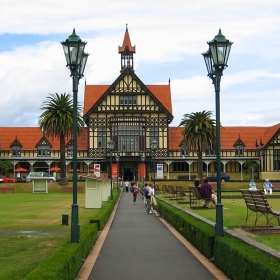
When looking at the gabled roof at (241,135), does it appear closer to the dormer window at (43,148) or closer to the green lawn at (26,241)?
the dormer window at (43,148)

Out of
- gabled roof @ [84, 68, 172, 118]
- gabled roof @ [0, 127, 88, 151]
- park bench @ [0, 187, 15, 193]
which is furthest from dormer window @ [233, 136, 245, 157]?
park bench @ [0, 187, 15, 193]

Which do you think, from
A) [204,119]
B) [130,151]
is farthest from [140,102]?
[204,119]

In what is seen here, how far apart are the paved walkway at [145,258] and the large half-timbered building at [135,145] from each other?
63759 mm

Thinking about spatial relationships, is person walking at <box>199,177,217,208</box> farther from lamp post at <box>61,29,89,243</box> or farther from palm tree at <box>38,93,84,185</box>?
palm tree at <box>38,93,84,185</box>

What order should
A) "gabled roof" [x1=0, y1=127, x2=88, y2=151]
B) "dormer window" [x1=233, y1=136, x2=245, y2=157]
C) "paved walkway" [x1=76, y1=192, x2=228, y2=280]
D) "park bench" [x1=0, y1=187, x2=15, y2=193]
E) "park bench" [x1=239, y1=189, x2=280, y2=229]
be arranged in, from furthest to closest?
"gabled roof" [x1=0, y1=127, x2=88, y2=151] → "dormer window" [x1=233, y1=136, x2=245, y2=157] → "park bench" [x1=0, y1=187, x2=15, y2=193] → "park bench" [x1=239, y1=189, x2=280, y2=229] → "paved walkway" [x1=76, y1=192, x2=228, y2=280]

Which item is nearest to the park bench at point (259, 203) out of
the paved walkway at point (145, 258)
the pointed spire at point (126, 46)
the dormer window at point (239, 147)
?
the paved walkway at point (145, 258)

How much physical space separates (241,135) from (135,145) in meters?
18.2

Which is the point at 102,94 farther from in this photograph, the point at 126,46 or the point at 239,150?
the point at 239,150

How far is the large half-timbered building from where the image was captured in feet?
279

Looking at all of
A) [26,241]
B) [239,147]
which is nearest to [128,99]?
[239,147]

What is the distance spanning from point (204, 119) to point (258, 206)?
57.0 m

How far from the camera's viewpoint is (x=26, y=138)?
305 ft

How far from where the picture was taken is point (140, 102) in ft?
282

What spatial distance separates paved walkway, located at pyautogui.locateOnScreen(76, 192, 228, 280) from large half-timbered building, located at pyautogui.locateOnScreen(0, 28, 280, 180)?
209 feet
